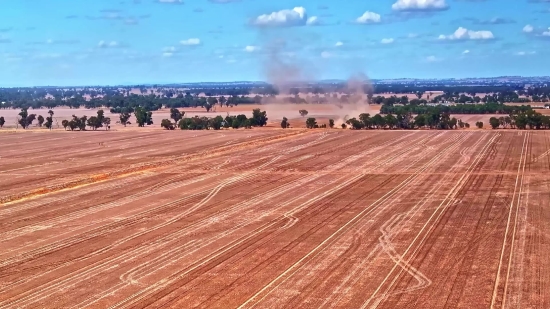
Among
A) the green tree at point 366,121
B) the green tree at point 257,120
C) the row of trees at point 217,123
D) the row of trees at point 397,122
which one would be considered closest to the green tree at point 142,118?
the row of trees at point 217,123

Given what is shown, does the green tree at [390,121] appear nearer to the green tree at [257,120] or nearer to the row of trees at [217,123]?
the green tree at [257,120]

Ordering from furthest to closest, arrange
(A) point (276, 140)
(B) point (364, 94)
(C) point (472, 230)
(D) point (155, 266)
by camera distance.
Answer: (B) point (364, 94)
(A) point (276, 140)
(C) point (472, 230)
(D) point (155, 266)

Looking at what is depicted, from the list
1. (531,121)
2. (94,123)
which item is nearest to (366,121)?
(531,121)

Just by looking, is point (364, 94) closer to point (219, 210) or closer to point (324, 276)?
point (219, 210)

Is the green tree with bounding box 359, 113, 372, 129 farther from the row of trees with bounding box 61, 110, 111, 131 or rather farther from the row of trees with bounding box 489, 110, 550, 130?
the row of trees with bounding box 61, 110, 111, 131

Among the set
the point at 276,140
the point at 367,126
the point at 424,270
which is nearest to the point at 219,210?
the point at 424,270

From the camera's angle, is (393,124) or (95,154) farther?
(393,124)

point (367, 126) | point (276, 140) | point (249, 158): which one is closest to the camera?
point (249, 158)

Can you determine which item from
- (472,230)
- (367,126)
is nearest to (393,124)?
(367,126)
